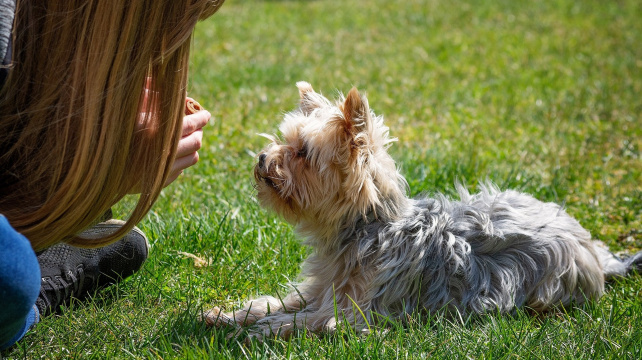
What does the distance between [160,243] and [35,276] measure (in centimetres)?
148

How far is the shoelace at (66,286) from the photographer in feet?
10.2

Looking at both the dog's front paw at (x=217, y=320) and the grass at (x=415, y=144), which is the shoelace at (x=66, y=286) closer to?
the grass at (x=415, y=144)

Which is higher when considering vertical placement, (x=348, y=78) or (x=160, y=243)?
(x=348, y=78)

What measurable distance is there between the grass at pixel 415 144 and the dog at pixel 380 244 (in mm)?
123

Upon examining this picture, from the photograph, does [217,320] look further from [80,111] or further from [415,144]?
[415,144]

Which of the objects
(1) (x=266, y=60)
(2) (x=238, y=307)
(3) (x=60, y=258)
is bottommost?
(2) (x=238, y=307)

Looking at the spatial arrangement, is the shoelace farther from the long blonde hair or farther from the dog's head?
the dog's head

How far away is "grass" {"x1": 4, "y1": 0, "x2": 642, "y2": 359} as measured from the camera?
9.12ft

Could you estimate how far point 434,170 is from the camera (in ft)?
15.4

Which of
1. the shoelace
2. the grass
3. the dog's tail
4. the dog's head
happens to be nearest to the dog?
the dog's head

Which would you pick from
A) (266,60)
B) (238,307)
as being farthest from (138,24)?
(266,60)

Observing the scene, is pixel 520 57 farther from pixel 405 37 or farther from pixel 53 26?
pixel 53 26

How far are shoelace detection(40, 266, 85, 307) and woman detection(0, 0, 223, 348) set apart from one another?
71 cm

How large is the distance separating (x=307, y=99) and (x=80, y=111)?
1.40 m
